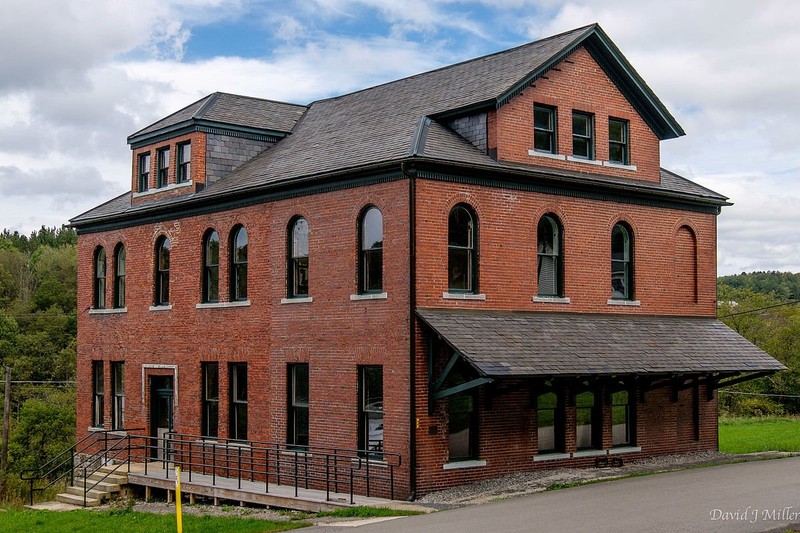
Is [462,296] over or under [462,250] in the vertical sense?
under

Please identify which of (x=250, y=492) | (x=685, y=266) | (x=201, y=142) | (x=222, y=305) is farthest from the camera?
(x=201, y=142)

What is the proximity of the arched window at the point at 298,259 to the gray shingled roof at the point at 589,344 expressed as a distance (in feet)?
Answer: 14.8

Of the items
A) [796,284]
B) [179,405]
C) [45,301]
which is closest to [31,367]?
[45,301]

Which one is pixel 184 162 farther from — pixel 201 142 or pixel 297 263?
pixel 297 263

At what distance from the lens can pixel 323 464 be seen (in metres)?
24.0

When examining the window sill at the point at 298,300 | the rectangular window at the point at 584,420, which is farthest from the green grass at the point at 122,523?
the rectangular window at the point at 584,420

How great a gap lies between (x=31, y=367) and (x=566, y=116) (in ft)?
184

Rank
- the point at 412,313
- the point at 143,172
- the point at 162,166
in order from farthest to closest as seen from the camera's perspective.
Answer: the point at 143,172 < the point at 162,166 < the point at 412,313

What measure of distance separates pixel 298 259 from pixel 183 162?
6.70m

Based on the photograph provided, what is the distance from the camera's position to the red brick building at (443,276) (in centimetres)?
2294

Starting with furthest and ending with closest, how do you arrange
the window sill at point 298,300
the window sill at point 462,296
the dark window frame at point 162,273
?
the dark window frame at point 162,273, the window sill at point 298,300, the window sill at point 462,296

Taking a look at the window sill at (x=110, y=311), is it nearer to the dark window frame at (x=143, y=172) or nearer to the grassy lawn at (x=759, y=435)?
the dark window frame at (x=143, y=172)

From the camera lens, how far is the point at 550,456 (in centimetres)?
2464

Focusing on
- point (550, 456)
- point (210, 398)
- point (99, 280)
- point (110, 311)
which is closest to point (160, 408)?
point (210, 398)
